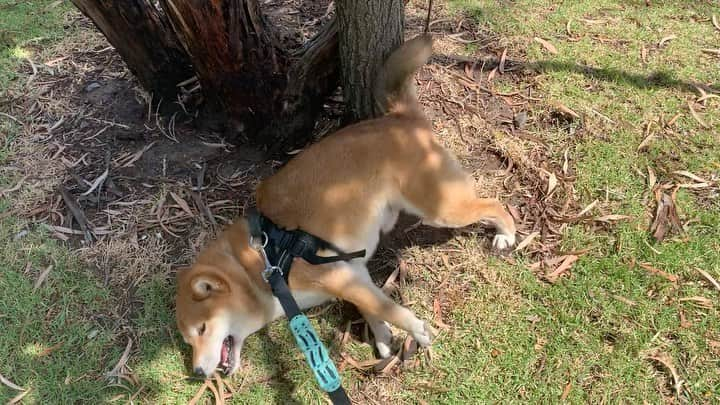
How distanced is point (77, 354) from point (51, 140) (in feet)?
5.98

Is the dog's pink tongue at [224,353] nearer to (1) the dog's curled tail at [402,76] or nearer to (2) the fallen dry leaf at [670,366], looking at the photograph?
(1) the dog's curled tail at [402,76]

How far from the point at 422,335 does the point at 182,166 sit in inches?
86.5

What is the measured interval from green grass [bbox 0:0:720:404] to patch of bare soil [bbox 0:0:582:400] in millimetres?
107

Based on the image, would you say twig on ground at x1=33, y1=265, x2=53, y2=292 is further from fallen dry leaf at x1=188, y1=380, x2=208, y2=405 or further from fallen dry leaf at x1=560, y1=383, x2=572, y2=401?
fallen dry leaf at x1=560, y1=383, x2=572, y2=401

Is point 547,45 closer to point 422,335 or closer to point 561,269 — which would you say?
point 561,269

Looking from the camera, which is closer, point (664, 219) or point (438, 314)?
point (438, 314)

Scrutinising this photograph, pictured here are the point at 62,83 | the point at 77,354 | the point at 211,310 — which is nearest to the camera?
the point at 211,310

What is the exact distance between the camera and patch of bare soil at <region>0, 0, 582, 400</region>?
11.5 ft

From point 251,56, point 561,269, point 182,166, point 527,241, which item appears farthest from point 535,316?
point 182,166

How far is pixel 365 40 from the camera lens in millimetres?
3289

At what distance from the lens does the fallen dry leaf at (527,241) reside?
11.0 ft

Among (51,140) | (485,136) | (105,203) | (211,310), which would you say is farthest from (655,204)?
(51,140)

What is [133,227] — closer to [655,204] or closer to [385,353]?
[385,353]

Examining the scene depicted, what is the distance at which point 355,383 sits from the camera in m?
3.02
